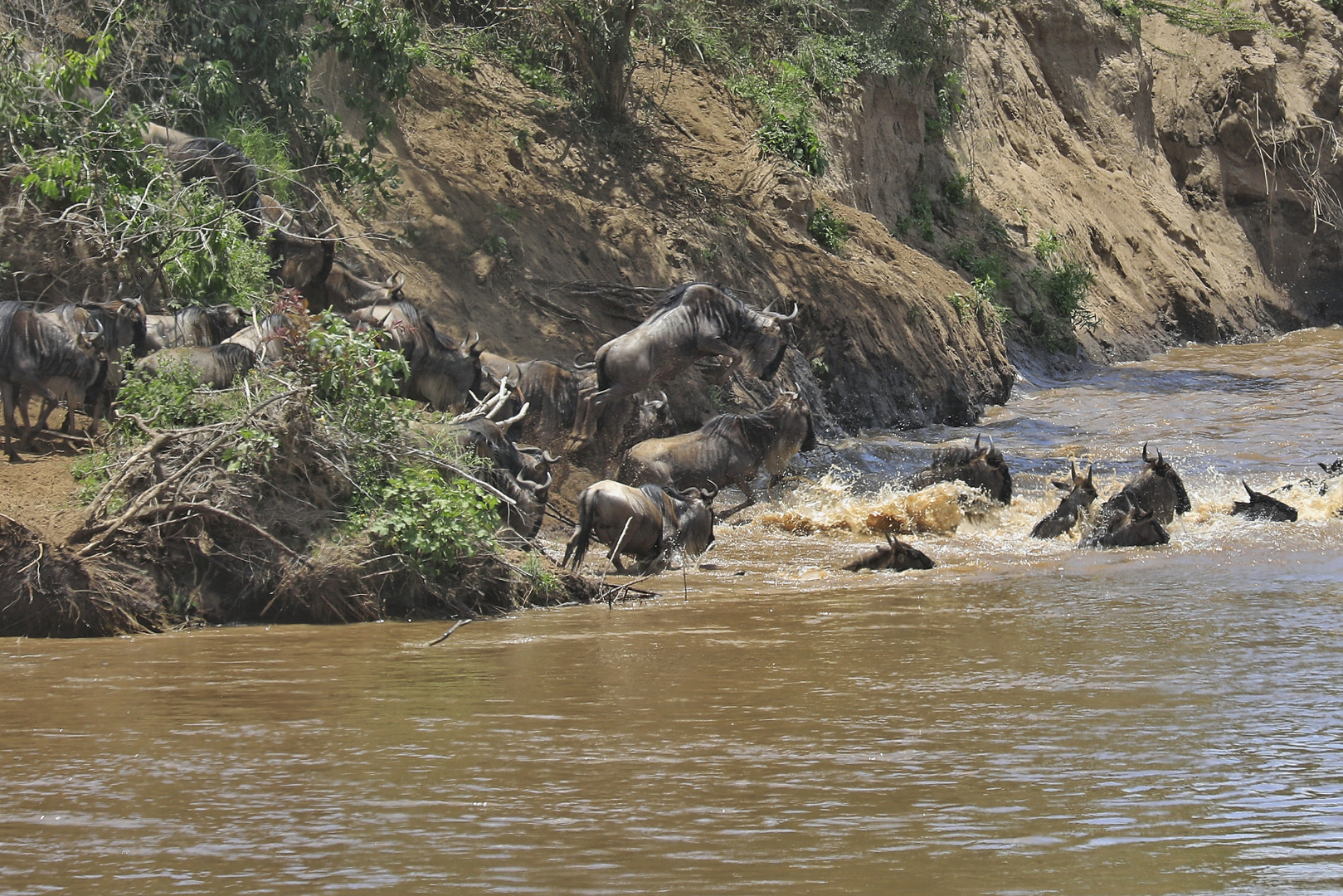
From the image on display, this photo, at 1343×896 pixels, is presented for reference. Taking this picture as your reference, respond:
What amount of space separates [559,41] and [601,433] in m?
8.37

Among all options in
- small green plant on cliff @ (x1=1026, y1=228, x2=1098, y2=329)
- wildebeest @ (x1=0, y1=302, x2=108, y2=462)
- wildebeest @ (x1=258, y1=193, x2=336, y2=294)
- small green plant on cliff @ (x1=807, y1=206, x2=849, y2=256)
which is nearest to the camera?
wildebeest @ (x1=0, y1=302, x2=108, y2=462)

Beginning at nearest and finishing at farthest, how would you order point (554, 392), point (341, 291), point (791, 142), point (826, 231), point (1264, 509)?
1. point (1264, 509)
2. point (341, 291)
3. point (554, 392)
4. point (826, 231)
5. point (791, 142)

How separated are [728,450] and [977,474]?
86.0 inches

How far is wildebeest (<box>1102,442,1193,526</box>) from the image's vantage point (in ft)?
37.7

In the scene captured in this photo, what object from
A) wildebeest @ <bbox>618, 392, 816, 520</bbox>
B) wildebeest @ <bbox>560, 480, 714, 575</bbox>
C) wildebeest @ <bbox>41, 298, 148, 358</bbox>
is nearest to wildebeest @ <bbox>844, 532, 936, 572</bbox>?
wildebeest @ <bbox>560, 480, 714, 575</bbox>

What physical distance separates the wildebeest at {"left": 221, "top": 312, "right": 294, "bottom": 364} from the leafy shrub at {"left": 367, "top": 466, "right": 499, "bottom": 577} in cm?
135

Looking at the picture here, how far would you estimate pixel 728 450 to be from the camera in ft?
41.3

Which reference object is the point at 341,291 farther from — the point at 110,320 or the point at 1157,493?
the point at 1157,493

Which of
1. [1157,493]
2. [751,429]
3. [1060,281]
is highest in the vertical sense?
[1060,281]

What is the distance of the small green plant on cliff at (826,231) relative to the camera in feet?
62.5

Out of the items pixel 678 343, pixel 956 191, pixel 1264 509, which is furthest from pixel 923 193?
pixel 1264 509

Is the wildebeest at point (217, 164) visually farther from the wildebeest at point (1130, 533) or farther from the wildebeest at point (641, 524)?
the wildebeest at point (1130, 533)

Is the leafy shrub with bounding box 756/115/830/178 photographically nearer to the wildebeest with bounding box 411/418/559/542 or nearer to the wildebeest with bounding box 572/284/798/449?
the wildebeest with bounding box 572/284/798/449

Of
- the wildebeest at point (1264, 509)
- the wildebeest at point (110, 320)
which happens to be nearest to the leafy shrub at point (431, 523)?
the wildebeest at point (110, 320)
